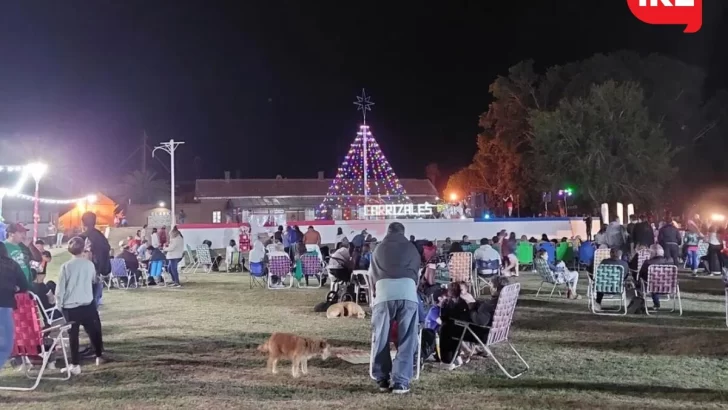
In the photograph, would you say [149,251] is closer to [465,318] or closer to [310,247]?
[310,247]

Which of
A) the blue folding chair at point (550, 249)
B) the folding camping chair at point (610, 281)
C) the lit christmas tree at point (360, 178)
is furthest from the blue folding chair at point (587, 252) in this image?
the lit christmas tree at point (360, 178)

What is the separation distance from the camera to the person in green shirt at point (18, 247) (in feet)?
22.9

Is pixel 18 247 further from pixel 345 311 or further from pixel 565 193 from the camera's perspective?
pixel 565 193

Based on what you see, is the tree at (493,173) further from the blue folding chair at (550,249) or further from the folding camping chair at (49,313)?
the folding camping chair at (49,313)

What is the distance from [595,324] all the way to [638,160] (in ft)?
79.3

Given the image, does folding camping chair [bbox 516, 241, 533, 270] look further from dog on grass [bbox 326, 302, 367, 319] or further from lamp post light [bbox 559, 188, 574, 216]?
lamp post light [bbox 559, 188, 574, 216]

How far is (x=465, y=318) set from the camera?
593 centimetres

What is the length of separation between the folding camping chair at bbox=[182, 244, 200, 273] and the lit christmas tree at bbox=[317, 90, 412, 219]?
11986mm

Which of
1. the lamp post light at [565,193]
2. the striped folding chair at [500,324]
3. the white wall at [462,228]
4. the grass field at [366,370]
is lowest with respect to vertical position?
the grass field at [366,370]

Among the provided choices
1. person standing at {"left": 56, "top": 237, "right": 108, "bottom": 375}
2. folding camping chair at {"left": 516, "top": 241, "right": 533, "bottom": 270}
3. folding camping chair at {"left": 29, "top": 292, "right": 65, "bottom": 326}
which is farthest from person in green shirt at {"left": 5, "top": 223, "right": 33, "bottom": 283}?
folding camping chair at {"left": 516, "top": 241, "right": 533, "bottom": 270}

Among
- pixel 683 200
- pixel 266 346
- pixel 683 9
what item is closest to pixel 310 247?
pixel 266 346

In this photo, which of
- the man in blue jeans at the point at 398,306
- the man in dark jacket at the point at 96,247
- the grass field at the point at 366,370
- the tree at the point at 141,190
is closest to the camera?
the grass field at the point at 366,370

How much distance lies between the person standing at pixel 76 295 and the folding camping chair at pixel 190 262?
11866 millimetres

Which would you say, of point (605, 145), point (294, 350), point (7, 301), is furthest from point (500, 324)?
point (605, 145)
